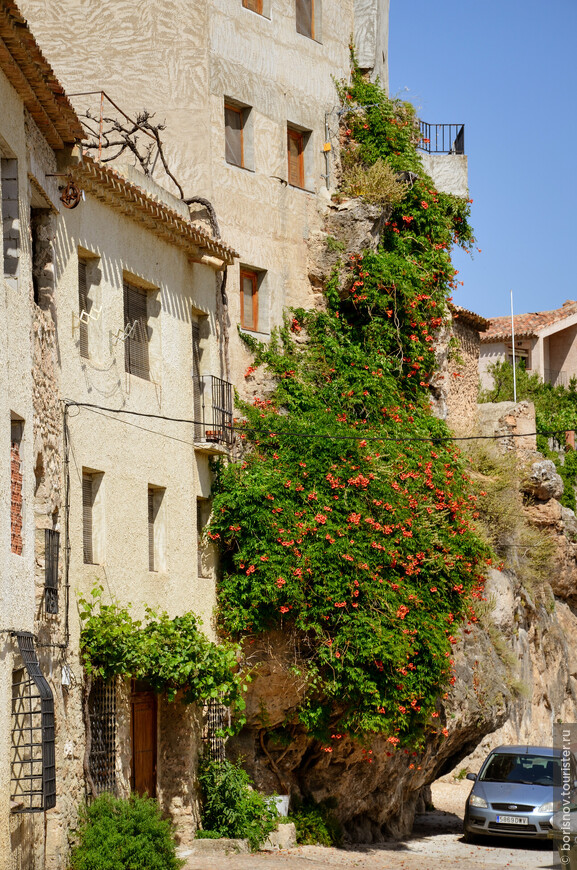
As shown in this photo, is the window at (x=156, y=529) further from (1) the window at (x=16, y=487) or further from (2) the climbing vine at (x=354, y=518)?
(1) the window at (x=16, y=487)

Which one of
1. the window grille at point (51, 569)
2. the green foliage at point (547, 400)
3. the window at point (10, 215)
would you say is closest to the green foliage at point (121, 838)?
the window grille at point (51, 569)

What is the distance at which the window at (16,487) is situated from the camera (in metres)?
13.9

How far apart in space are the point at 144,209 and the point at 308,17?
9.52m

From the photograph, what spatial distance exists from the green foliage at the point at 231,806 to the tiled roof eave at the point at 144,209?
859 centimetres

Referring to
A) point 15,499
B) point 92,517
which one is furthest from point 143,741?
point 15,499

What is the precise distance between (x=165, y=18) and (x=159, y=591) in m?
11.3

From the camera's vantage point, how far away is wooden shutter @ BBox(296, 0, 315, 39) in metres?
25.6

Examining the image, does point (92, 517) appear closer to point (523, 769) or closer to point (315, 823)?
point (315, 823)

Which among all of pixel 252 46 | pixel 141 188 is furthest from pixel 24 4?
pixel 141 188

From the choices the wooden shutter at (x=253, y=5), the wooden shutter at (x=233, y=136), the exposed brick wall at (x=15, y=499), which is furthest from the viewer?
the wooden shutter at (x=253, y=5)

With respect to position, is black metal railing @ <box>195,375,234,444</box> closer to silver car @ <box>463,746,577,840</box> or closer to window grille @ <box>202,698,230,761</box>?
window grille @ <box>202,698,230,761</box>

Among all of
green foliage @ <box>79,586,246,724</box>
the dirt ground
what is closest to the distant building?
the dirt ground

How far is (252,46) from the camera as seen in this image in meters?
24.1

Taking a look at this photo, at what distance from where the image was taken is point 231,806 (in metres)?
19.4
